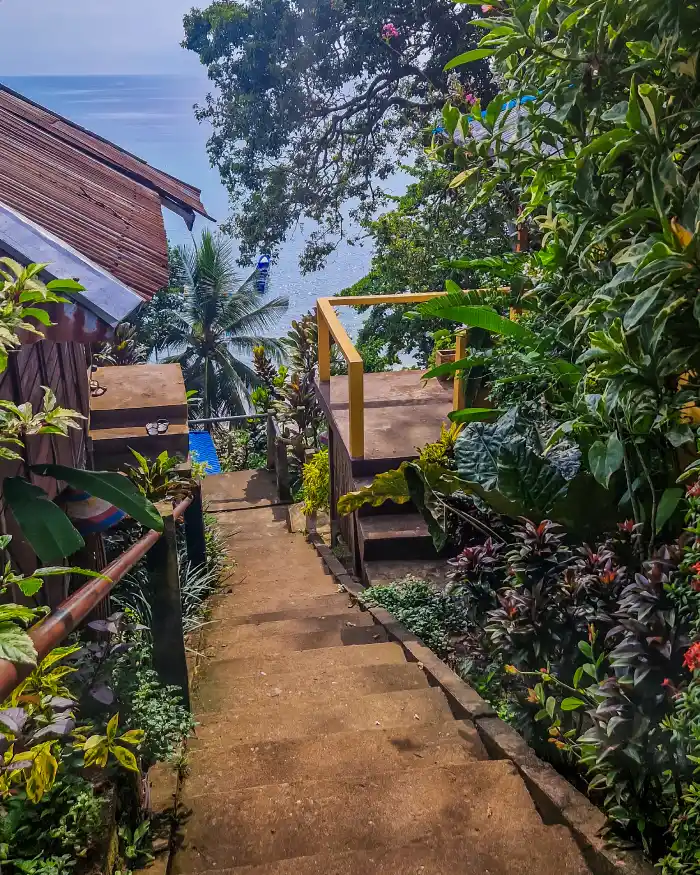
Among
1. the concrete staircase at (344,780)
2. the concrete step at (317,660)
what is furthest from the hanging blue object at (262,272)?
the concrete step at (317,660)

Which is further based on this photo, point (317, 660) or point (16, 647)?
point (317, 660)

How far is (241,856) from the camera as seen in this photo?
7.19 ft

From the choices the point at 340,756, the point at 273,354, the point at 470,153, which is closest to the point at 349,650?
the point at 340,756

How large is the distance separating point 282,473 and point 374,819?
23.1ft

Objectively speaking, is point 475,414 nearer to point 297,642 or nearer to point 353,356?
point 353,356

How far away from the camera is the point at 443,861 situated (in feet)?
6.98

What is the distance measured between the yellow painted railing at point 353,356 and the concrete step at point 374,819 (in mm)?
2880

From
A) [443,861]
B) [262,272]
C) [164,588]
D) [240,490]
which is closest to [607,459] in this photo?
[443,861]

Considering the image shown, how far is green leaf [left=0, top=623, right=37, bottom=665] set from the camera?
1271mm

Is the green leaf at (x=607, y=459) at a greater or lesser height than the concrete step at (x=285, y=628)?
greater

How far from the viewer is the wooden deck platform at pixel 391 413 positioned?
18.0 feet

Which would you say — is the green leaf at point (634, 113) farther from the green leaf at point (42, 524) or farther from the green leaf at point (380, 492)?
the green leaf at point (380, 492)

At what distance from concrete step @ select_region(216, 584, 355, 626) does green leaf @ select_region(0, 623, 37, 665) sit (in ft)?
11.8

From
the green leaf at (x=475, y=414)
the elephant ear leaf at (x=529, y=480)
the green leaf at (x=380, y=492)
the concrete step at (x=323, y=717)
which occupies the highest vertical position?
the green leaf at (x=475, y=414)
